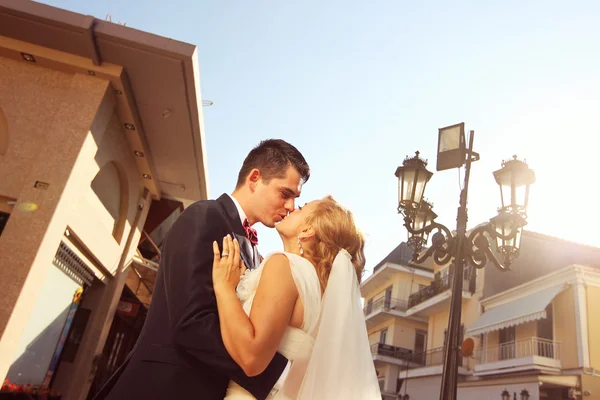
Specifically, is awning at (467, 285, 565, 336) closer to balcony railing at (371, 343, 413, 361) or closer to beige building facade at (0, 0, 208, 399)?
balcony railing at (371, 343, 413, 361)

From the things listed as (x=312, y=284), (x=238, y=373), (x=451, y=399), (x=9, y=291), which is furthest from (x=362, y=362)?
(x=9, y=291)

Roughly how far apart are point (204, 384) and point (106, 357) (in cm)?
1357

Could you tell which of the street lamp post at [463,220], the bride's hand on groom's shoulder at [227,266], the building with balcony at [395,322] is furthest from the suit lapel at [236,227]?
the building with balcony at [395,322]

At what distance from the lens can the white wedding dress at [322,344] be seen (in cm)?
219

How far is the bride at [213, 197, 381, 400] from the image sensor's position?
1955 millimetres

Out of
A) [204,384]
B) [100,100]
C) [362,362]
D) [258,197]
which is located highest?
[100,100]

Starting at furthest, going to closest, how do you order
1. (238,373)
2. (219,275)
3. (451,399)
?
(451,399) < (219,275) < (238,373)

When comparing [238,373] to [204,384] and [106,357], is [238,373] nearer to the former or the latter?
[204,384]

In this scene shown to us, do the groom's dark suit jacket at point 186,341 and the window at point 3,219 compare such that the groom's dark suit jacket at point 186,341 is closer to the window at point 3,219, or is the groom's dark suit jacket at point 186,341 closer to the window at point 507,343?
the window at point 3,219

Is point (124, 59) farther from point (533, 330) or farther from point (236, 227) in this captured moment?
point (533, 330)

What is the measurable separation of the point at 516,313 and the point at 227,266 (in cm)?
1877

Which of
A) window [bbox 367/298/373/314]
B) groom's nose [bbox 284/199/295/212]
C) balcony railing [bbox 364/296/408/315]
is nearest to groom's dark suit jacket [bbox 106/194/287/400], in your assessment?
groom's nose [bbox 284/199/295/212]

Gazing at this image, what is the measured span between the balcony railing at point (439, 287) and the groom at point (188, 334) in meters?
23.3

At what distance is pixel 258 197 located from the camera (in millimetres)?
2777
